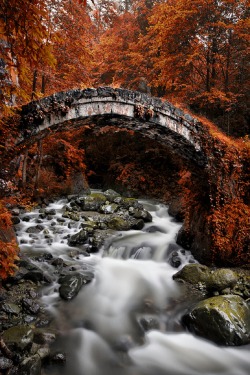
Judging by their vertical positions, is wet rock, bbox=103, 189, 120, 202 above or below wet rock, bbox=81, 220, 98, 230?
above

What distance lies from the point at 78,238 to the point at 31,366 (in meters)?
5.18

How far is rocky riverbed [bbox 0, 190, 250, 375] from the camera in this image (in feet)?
13.3

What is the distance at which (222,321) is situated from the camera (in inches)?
181

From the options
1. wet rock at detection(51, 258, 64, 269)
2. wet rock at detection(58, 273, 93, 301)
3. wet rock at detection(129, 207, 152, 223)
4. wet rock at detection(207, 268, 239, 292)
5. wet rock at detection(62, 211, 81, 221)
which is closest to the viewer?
wet rock at detection(58, 273, 93, 301)

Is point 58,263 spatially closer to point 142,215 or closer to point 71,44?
point 142,215

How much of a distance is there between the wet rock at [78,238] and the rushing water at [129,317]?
26 centimetres

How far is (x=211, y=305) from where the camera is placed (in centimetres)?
480

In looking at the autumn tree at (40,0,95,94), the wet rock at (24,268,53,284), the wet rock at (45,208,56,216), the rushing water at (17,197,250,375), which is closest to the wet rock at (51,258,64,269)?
the rushing water at (17,197,250,375)

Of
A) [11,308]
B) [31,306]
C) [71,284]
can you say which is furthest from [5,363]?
[71,284]

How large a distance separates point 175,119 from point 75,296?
15.4ft

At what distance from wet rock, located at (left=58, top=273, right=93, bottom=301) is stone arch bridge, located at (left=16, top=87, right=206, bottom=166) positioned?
330 cm

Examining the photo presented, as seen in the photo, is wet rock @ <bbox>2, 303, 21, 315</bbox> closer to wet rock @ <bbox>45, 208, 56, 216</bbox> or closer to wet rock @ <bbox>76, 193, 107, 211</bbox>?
wet rock @ <bbox>45, 208, 56, 216</bbox>

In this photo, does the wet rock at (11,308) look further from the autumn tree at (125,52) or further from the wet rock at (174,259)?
the autumn tree at (125,52)

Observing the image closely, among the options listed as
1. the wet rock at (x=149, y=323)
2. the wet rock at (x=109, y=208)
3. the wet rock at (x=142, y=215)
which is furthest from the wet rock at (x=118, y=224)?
the wet rock at (x=149, y=323)
